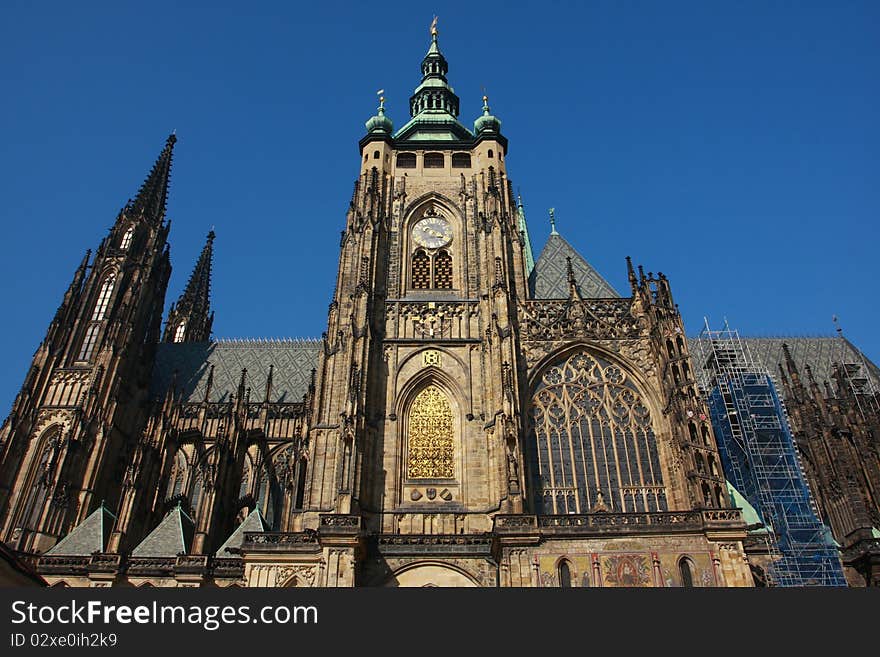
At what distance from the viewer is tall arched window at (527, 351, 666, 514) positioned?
80.8ft

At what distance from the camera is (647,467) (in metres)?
25.3

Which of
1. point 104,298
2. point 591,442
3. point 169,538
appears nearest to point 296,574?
point 169,538

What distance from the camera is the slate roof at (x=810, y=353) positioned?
124 ft

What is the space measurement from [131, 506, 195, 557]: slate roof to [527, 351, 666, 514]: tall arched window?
593 inches

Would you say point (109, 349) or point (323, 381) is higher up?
point (109, 349)

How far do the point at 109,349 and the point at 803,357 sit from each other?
3864 cm

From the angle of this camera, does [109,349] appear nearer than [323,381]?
No

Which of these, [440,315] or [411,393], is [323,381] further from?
[440,315]

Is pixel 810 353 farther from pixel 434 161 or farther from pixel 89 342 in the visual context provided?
pixel 89 342

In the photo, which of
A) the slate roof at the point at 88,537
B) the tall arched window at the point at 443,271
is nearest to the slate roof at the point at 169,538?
the slate roof at the point at 88,537

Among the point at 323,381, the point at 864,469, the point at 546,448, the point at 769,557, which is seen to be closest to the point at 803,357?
the point at 864,469

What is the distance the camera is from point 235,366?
42.7m

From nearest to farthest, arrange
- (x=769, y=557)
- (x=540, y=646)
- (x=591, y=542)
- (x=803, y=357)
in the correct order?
(x=540, y=646)
(x=591, y=542)
(x=769, y=557)
(x=803, y=357)

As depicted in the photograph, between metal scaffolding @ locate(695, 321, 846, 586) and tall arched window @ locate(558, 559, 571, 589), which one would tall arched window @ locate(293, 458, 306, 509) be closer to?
tall arched window @ locate(558, 559, 571, 589)
